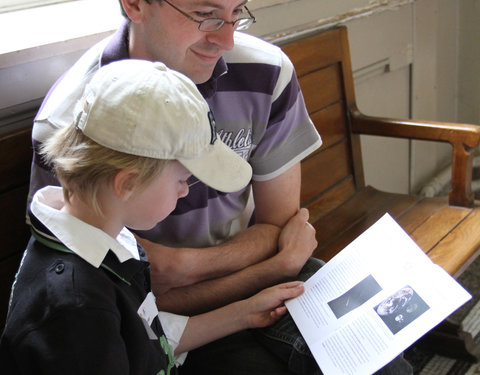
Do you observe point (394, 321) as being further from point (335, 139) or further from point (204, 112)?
point (335, 139)

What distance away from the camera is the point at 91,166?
0.92m

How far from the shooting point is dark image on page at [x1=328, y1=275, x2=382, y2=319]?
1.31m

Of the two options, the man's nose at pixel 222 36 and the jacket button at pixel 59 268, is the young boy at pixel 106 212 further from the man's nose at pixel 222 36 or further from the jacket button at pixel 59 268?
the man's nose at pixel 222 36

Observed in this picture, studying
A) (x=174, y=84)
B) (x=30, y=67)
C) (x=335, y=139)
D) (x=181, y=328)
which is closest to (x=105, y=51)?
(x=30, y=67)

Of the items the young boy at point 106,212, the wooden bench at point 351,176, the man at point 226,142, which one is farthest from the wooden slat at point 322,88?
the young boy at point 106,212

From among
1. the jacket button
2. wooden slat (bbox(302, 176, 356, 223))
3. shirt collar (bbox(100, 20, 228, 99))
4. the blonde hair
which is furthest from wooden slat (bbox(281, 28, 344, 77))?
the jacket button

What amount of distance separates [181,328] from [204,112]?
529mm

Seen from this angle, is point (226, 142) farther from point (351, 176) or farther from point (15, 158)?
point (351, 176)

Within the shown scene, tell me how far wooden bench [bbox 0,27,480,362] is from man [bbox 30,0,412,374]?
381mm

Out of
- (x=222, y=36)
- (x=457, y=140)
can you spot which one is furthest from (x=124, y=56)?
(x=457, y=140)

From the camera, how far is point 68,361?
2.77ft

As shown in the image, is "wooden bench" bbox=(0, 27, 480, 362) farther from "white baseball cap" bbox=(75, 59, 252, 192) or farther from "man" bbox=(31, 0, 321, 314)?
"white baseball cap" bbox=(75, 59, 252, 192)

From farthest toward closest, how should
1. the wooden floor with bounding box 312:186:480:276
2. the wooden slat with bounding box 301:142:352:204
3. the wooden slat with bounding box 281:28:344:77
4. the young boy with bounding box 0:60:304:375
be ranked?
the wooden slat with bounding box 301:142:352:204 → the wooden slat with bounding box 281:28:344:77 → the wooden floor with bounding box 312:186:480:276 → the young boy with bounding box 0:60:304:375

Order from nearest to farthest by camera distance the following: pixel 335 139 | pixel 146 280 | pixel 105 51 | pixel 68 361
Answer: pixel 68 361 → pixel 146 280 → pixel 105 51 → pixel 335 139
